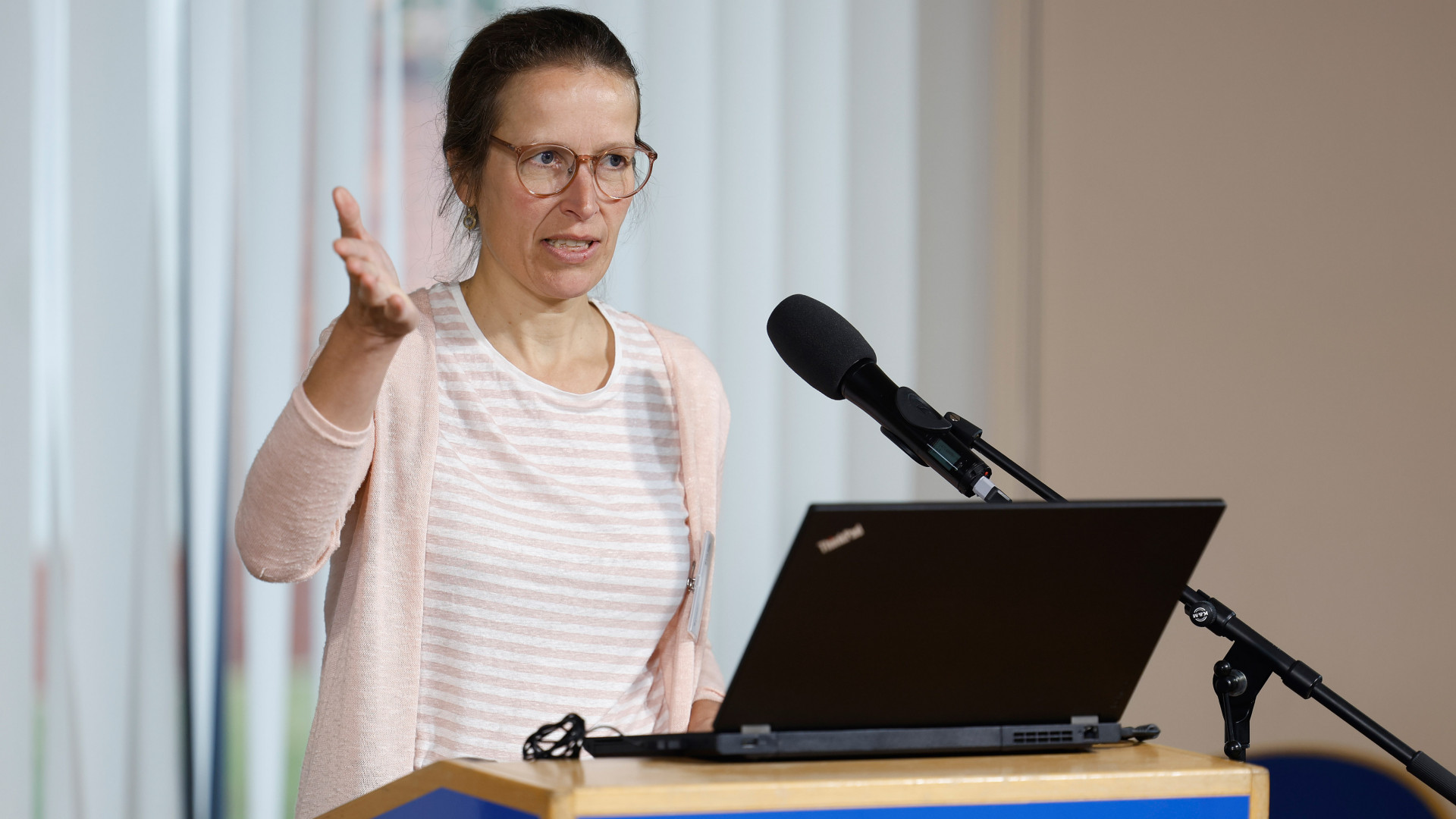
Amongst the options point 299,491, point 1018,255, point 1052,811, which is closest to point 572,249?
point 299,491

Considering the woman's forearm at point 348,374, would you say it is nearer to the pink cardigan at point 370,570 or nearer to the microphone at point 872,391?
the pink cardigan at point 370,570

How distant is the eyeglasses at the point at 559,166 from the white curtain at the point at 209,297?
1.87ft

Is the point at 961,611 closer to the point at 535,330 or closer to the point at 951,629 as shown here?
the point at 951,629

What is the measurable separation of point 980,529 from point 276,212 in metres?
1.70

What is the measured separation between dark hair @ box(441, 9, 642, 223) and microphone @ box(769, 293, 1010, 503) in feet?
1.20

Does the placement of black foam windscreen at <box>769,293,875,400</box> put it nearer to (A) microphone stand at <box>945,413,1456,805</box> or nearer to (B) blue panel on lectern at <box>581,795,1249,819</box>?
(A) microphone stand at <box>945,413,1456,805</box>

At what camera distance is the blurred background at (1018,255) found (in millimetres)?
2135

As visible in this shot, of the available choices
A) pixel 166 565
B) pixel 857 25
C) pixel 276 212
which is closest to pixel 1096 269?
pixel 857 25

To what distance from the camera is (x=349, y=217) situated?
963mm

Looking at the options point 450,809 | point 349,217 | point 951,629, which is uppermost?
point 349,217

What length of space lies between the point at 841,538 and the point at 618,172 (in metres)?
0.74

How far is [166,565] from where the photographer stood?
80.3 inches

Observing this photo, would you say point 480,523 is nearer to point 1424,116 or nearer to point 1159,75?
point 1159,75

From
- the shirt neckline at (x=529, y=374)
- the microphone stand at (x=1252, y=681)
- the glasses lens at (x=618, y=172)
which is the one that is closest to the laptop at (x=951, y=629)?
the microphone stand at (x=1252, y=681)
